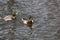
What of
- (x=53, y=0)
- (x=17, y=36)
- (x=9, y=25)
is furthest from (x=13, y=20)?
(x=53, y=0)

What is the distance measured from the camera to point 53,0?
3.20 meters

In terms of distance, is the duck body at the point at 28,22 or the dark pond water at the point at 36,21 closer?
the dark pond water at the point at 36,21

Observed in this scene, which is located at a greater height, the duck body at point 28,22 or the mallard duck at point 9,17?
the mallard duck at point 9,17

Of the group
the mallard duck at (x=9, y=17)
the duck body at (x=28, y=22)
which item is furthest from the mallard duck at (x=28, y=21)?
the mallard duck at (x=9, y=17)

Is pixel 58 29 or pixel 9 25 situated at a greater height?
pixel 9 25

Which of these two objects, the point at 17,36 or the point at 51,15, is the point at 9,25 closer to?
the point at 17,36

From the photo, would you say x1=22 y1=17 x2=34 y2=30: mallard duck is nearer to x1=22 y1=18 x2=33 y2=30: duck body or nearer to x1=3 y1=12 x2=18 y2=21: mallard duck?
x1=22 y1=18 x2=33 y2=30: duck body

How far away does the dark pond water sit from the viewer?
2260mm

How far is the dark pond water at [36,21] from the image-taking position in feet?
7.41

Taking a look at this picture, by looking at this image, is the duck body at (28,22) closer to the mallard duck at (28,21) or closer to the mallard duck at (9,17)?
the mallard duck at (28,21)

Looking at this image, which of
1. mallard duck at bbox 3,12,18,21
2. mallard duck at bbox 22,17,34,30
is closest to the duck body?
mallard duck at bbox 22,17,34,30

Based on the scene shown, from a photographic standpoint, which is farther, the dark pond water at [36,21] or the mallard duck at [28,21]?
the mallard duck at [28,21]

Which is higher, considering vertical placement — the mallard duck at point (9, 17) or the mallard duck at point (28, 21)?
the mallard duck at point (9, 17)

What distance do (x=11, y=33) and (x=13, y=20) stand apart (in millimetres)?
284
